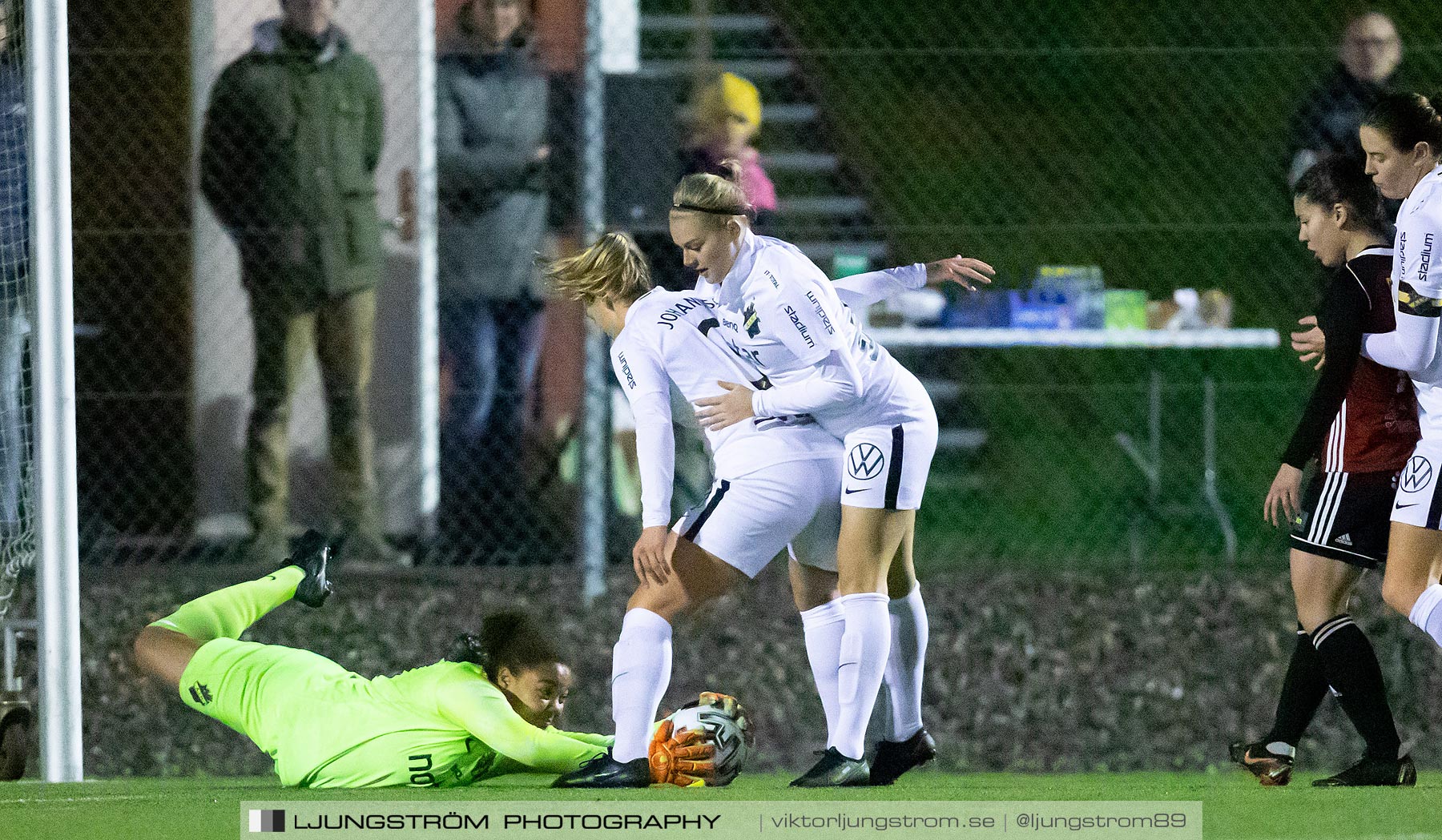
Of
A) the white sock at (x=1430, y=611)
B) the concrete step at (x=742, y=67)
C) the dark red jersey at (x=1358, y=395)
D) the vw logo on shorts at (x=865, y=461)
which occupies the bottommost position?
the white sock at (x=1430, y=611)

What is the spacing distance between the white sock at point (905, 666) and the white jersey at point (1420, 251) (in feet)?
4.97

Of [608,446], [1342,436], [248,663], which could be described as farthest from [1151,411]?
[248,663]

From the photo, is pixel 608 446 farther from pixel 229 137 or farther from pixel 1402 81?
pixel 1402 81

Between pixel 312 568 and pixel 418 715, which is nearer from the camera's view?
pixel 418 715

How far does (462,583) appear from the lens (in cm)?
782

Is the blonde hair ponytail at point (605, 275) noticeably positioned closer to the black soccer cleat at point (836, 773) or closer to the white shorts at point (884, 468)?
the white shorts at point (884, 468)

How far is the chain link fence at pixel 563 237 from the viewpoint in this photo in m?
8.05

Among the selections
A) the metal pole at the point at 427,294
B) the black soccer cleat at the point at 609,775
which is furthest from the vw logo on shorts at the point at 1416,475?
the metal pole at the point at 427,294

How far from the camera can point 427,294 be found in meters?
8.17

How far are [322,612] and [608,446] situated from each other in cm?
118

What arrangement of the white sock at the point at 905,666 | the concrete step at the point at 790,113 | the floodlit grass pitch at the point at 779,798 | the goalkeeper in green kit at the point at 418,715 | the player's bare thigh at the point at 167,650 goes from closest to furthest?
the floodlit grass pitch at the point at 779,798, the goalkeeper in green kit at the point at 418,715, the white sock at the point at 905,666, the player's bare thigh at the point at 167,650, the concrete step at the point at 790,113

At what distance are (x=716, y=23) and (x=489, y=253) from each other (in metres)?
1.69

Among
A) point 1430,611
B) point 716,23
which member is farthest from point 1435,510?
point 716,23

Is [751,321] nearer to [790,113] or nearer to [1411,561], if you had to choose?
[1411,561]
